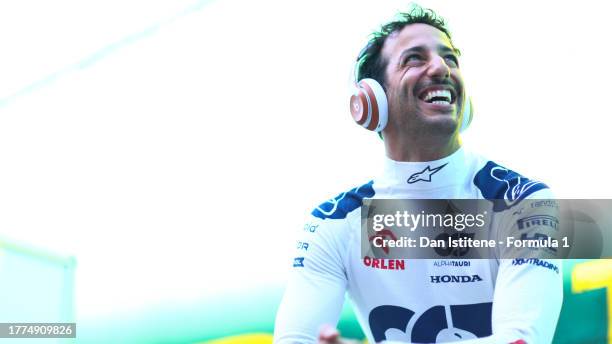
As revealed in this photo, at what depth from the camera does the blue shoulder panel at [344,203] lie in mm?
2264

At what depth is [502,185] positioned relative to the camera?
2141 millimetres

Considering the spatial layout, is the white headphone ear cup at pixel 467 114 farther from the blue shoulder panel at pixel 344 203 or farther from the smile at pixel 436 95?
the blue shoulder panel at pixel 344 203

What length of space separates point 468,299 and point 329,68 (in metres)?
0.90

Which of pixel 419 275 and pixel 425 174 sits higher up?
pixel 425 174

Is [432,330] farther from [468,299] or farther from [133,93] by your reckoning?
[133,93]

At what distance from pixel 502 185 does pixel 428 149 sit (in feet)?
0.74

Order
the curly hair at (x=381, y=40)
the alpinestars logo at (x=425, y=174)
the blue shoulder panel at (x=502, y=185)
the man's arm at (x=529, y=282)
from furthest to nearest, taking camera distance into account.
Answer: the curly hair at (x=381, y=40)
the alpinestars logo at (x=425, y=174)
the blue shoulder panel at (x=502, y=185)
the man's arm at (x=529, y=282)

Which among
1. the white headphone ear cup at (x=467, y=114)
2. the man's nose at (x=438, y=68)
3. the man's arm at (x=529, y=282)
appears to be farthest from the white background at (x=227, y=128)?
the man's arm at (x=529, y=282)

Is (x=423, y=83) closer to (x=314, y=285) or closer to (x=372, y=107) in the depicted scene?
(x=372, y=107)

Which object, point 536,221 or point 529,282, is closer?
point 529,282

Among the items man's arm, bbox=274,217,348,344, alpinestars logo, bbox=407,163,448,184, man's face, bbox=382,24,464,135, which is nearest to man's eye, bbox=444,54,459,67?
man's face, bbox=382,24,464,135

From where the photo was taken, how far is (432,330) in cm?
208

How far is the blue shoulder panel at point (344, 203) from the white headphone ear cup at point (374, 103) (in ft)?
0.57

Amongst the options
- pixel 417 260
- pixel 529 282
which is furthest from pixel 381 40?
pixel 529 282
